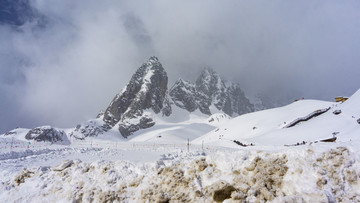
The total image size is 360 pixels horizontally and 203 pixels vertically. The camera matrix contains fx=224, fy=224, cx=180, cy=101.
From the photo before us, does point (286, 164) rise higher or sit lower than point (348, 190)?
higher

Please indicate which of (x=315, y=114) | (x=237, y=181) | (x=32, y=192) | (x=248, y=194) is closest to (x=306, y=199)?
(x=248, y=194)

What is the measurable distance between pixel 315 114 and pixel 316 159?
153ft

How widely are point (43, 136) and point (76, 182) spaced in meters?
132

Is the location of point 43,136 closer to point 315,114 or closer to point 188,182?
point 315,114

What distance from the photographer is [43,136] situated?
120125mm

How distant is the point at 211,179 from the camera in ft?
22.8

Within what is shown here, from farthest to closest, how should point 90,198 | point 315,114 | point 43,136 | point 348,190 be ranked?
1. point 43,136
2. point 315,114
3. point 90,198
4. point 348,190

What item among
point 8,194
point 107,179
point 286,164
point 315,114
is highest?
point 315,114

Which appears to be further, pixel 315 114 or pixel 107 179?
pixel 315 114

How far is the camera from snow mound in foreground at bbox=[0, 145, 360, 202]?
5543mm

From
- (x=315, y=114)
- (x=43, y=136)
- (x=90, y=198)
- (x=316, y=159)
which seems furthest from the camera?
(x=43, y=136)

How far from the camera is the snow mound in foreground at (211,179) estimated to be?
554 cm

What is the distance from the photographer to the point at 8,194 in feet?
28.7

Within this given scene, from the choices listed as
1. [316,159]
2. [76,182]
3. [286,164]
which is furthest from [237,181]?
[76,182]
